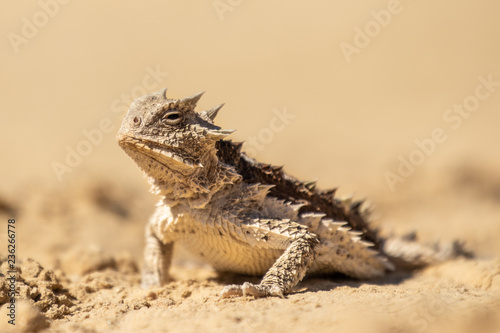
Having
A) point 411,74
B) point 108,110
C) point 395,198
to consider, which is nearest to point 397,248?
point 395,198

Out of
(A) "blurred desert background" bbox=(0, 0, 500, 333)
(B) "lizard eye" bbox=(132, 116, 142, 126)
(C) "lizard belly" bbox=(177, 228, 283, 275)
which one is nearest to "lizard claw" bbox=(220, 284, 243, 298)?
(A) "blurred desert background" bbox=(0, 0, 500, 333)

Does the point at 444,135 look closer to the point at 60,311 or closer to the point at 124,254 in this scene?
the point at 124,254

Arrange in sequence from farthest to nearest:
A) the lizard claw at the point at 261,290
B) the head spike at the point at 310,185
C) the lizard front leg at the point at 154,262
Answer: the lizard front leg at the point at 154,262 → the head spike at the point at 310,185 → the lizard claw at the point at 261,290

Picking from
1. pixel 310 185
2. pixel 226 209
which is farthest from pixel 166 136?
pixel 310 185

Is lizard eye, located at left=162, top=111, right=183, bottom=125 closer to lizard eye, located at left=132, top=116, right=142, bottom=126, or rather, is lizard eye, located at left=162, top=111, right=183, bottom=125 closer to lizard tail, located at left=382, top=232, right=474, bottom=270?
lizard eye, located at left=132, top=116, right=142, bottom=126

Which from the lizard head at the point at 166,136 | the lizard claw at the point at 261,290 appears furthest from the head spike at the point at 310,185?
the lizard claw at the point at 261,290

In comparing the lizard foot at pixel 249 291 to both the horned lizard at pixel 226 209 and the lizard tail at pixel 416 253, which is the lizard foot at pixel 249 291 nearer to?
the horned lizard at pixel 226 209

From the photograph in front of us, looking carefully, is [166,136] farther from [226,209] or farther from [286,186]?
[286,186]

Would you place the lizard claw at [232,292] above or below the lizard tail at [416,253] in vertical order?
above
